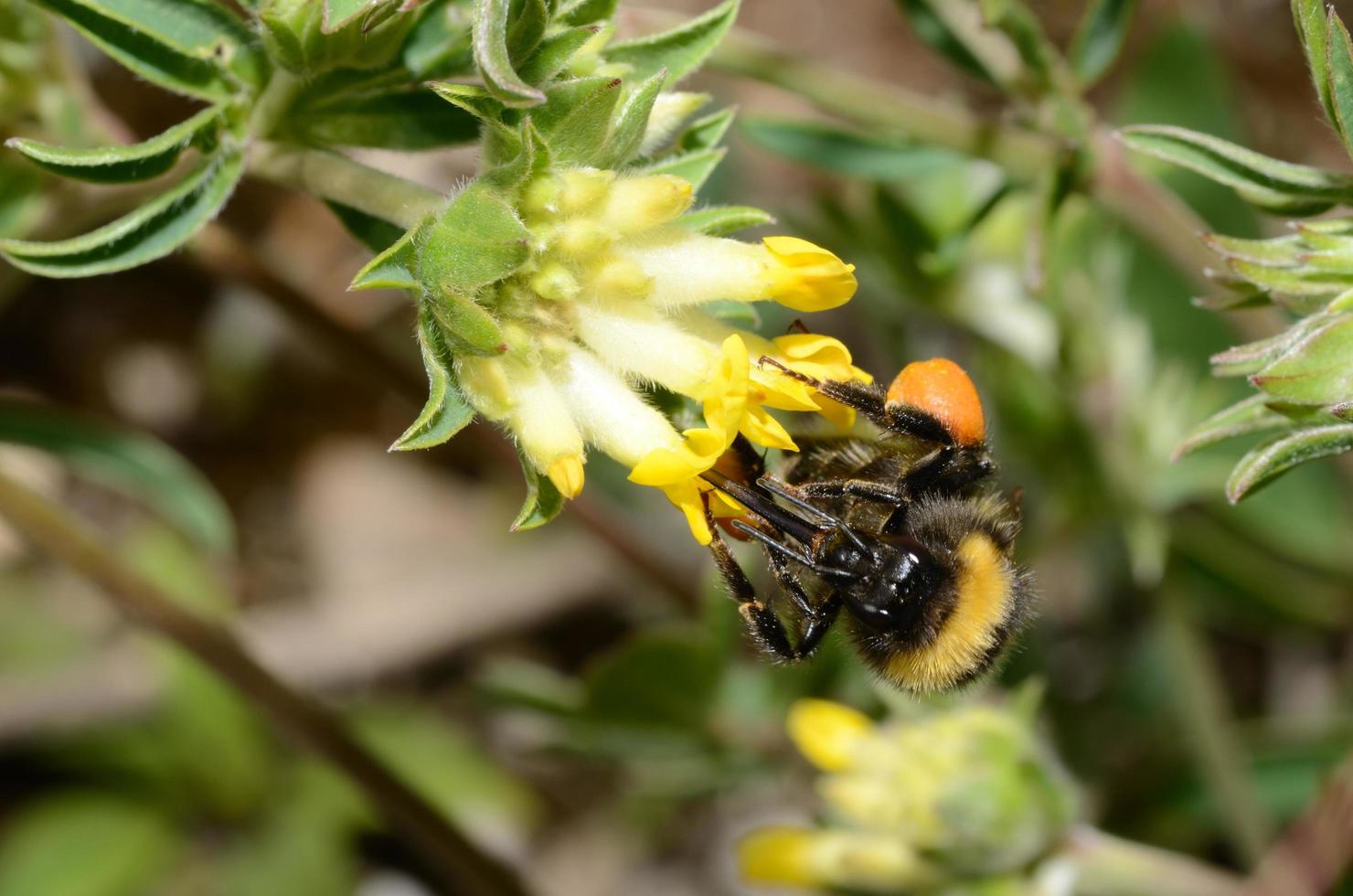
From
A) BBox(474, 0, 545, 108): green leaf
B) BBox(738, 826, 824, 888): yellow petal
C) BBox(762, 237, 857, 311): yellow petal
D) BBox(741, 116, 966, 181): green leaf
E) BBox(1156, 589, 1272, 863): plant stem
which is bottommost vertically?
BBox(1156, 589, 1272, 863): plant stem

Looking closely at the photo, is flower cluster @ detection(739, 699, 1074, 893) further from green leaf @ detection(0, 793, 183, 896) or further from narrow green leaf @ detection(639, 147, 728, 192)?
green leaf @ detection(0, 793, 183, 896)

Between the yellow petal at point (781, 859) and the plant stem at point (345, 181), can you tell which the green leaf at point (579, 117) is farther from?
the yellow petal at point (781, 859)

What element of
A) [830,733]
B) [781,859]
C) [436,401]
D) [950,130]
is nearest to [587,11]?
[436,401]

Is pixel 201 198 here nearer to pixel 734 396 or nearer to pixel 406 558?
pixel 734 396

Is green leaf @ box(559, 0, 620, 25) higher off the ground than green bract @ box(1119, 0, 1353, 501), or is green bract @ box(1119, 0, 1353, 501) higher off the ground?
green leaf @ box(559, 0, 620, 25)

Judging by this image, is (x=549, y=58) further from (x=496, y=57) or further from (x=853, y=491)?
(x=853, y=491)

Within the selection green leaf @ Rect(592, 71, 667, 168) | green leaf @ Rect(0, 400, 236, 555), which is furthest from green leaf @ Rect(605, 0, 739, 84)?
green leaf @ Rect(0, 400, 236, 555)

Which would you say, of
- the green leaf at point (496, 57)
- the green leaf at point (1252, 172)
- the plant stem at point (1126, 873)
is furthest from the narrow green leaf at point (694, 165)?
the plant stem at point (1126, 873)
